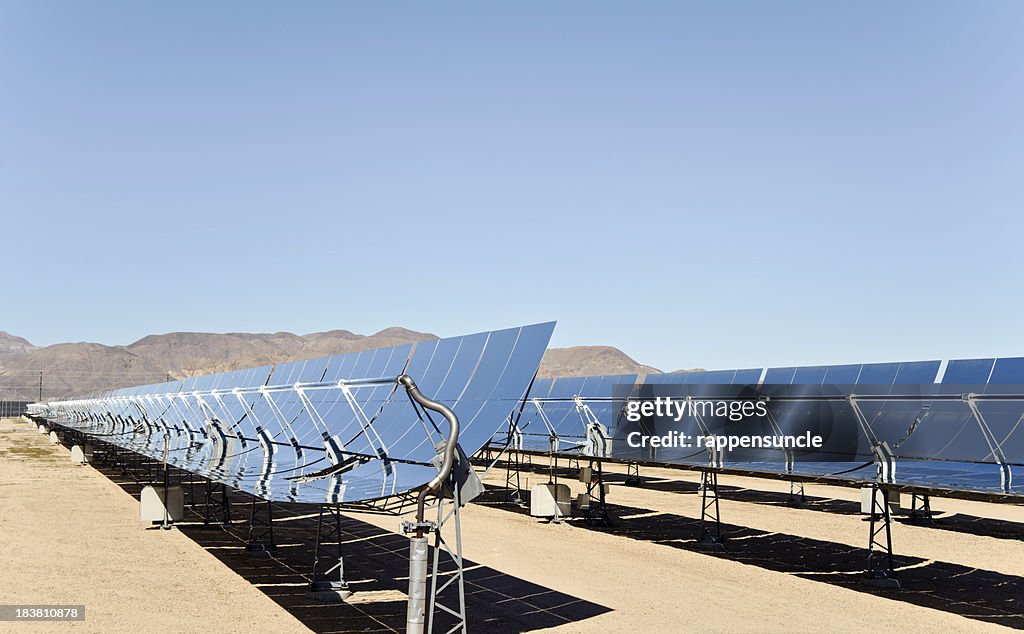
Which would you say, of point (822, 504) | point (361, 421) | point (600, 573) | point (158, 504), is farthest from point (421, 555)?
point (822, 504)

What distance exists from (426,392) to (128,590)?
214 inches

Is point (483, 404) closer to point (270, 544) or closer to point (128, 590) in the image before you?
point (128, 590)

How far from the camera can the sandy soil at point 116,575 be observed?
1236 centimetres

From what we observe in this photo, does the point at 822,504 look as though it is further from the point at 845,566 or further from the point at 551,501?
the point at 845,566

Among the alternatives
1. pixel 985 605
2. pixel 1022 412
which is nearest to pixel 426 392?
pixel 985 605

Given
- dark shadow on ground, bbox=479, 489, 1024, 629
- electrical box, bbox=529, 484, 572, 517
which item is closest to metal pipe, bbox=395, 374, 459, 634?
dark shadow on ground, bbox=479, 489, 1024, 629

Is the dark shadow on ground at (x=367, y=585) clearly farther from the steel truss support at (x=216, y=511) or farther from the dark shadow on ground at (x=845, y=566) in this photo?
the dark shadow on ground at (x=845, y=566)

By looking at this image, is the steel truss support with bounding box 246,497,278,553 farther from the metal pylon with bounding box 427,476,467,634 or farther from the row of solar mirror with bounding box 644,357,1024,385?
the row of solar mirror with bounding box 644,357,1024,385

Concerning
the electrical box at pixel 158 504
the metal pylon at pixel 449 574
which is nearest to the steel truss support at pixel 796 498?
the metal pylon at pixel 449 574

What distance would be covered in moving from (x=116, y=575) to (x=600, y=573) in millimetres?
8149

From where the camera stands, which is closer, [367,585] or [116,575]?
[367,585]

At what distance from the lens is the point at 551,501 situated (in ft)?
75.9

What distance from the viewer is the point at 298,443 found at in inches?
765

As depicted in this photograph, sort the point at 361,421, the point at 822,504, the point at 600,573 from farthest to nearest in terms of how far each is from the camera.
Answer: the point at 822,504 → the point at 361,421 → the point at 600,573
